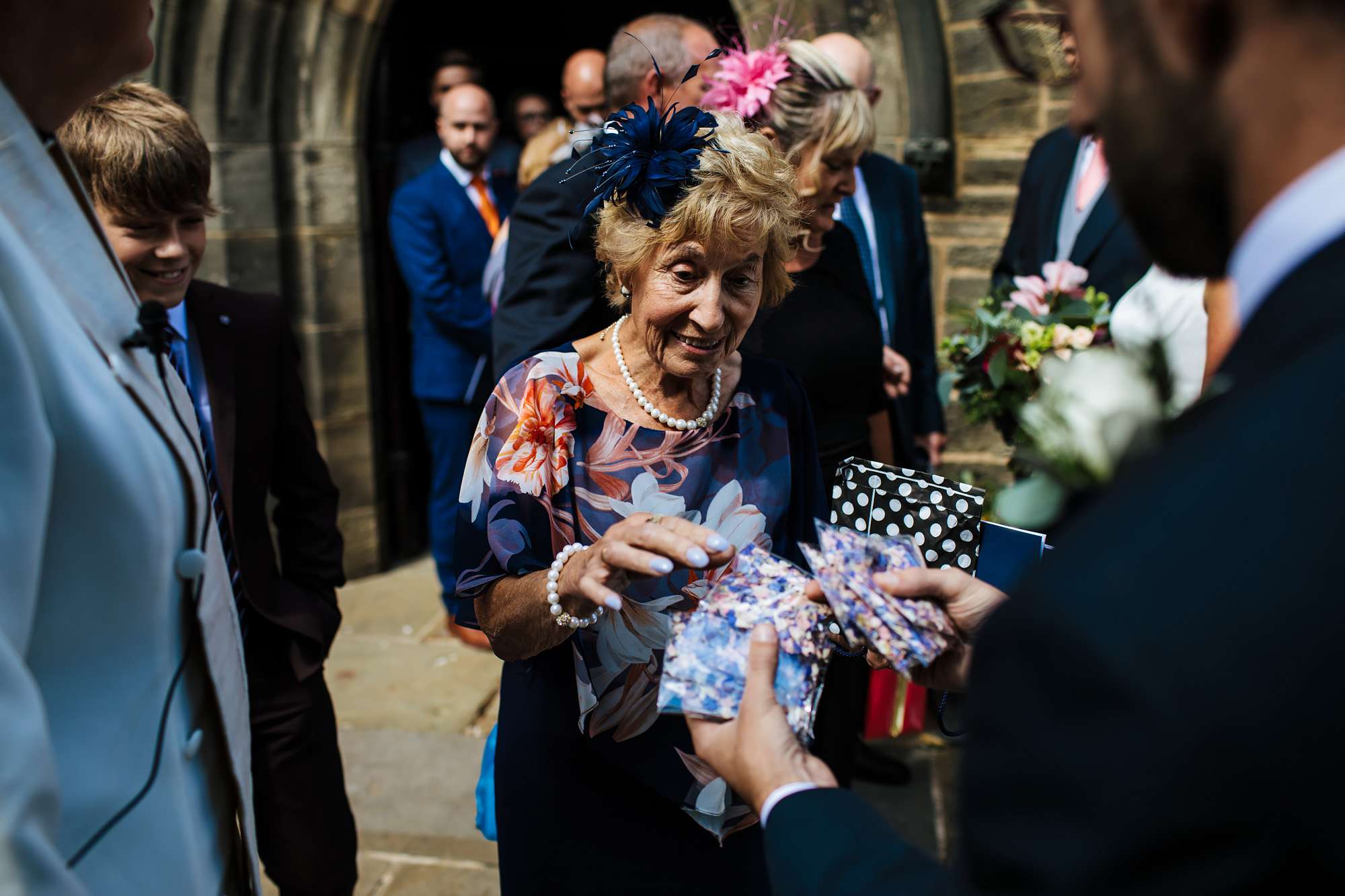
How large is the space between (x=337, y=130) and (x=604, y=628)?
157 inches

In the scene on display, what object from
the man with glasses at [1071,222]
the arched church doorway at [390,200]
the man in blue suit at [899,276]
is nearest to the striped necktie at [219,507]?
the man in blue suit at [899,276]

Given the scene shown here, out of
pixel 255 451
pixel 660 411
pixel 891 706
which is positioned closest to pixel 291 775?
pixel 255 451

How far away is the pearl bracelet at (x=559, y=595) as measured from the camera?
1674mm

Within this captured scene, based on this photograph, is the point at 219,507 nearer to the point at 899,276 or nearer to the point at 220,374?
the point at 220,374

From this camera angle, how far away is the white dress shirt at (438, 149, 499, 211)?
5.00 meters

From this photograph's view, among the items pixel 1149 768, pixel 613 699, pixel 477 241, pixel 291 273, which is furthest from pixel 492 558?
pixel 291 273

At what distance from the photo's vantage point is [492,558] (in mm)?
1810

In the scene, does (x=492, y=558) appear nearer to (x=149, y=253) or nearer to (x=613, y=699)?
(x=613, y=699)

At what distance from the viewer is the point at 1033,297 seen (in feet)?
9.78

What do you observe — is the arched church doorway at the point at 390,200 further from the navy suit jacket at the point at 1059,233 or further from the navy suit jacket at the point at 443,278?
the navy suit jacket at the point at 1059,233

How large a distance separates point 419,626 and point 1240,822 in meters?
4.71

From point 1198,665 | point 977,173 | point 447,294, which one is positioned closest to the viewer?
point 1198,665

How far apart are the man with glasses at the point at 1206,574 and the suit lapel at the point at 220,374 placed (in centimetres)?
188

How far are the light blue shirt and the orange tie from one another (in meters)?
2.86
